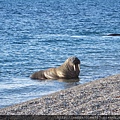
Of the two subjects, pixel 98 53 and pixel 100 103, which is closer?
pixel 100 103

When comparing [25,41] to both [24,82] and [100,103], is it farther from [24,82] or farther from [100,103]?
[100,103]

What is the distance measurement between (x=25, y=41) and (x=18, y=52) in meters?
6.35

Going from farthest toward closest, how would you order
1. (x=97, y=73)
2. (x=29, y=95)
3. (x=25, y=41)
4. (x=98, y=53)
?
(x=25, y=41)
(x=98, y=53)
(x=97, y=73)
(x=29, y=95)

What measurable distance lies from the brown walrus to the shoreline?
5.13 m

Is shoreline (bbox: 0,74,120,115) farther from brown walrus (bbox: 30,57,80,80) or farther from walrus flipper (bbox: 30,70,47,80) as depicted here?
walrus flipper (bbox: 30,70,47,80)

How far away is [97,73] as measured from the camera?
68.8 ft

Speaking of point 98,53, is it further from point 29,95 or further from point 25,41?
point 29,95

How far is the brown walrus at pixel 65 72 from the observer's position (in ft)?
66.1

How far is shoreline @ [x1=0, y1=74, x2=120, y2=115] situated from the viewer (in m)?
11.7

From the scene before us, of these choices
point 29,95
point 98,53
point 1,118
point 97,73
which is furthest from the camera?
point 98,53

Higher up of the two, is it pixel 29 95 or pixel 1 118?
pixel 1 118

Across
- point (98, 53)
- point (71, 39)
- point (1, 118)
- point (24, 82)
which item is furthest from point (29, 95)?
point (71, 39)

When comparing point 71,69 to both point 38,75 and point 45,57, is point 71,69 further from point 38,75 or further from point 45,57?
point 45,57

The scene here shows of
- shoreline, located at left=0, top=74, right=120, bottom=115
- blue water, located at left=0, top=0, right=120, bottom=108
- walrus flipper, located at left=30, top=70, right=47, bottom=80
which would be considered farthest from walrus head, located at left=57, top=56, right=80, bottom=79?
shoreline, located at left=0, top=74, right=120, bottom=115
